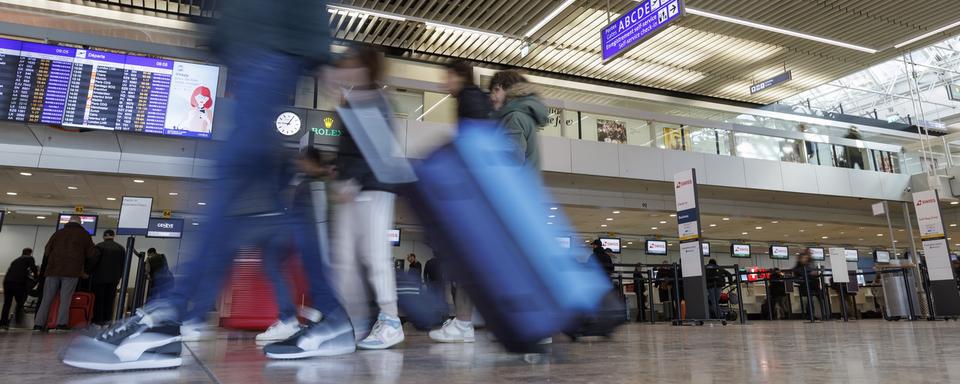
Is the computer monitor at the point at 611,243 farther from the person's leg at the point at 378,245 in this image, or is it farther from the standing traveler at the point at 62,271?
the person's leg at the point at 378,245

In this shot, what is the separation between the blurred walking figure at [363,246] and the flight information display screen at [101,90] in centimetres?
684

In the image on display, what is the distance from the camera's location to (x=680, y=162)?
1150 centimetres

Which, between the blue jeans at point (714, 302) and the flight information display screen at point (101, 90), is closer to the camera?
the flight information display screen at point (101, 90)

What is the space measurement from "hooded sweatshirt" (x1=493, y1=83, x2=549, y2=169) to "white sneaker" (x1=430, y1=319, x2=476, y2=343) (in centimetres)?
90

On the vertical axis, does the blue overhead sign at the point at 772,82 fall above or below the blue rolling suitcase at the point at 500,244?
above

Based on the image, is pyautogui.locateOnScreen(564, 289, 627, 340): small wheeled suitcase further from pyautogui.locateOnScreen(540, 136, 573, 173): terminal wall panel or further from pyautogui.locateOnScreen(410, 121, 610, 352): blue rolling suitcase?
pyautogui.locateOnScreen(540, 136, 573, 173): terminal wall panel

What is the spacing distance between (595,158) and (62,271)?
854 centimetres

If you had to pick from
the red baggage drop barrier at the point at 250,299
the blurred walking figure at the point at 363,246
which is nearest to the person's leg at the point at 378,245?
the blurred walking figure at the point at 363,246

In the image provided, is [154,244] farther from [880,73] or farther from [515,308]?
[880,73]

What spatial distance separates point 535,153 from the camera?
252cm

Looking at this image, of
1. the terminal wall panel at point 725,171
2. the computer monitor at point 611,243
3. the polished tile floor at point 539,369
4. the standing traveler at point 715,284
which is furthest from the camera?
the computer monitor at point 611,243

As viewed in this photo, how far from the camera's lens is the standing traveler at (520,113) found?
2389 mm

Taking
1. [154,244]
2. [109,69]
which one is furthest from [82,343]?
[154,244]

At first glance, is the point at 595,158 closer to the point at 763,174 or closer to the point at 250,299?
the point at 763,174
